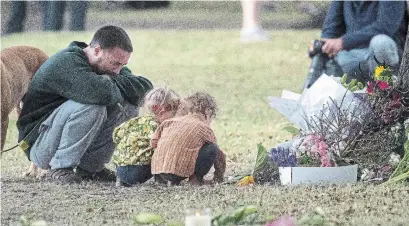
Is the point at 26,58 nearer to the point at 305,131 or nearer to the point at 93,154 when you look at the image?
the point at 93,154

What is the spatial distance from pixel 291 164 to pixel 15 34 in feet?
→ 40.7

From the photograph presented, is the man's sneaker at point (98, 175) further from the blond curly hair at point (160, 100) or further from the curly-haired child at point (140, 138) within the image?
the blond curly hair at point (160, 100)

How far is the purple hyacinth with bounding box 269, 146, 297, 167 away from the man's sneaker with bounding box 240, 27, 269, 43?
1010 centimetres

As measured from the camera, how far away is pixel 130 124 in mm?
7852

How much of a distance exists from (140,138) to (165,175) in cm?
32

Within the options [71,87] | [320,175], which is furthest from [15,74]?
[320,175]

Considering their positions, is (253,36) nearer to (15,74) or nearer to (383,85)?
(15,74)

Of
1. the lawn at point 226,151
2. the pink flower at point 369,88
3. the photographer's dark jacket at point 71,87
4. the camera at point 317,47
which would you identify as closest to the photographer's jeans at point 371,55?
the camera at point 317,47

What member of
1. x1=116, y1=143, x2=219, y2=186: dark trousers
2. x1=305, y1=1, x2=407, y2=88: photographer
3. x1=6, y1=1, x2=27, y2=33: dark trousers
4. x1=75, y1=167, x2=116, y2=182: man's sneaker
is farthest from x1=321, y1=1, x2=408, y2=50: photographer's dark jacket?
x1=6, y1=1, x2=27, y2=33: dark trousers

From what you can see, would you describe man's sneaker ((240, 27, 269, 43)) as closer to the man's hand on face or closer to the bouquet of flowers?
the man's hand on face

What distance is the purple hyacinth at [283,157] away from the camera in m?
7.57

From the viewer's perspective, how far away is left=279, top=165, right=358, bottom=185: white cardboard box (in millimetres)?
7441

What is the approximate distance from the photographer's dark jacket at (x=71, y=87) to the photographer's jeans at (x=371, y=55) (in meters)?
3.10

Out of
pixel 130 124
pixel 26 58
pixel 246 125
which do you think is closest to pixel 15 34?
pixel 246 125
